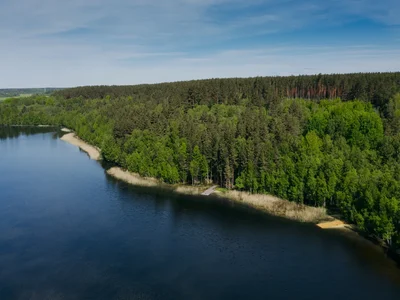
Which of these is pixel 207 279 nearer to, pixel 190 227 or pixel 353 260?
pixel 190 227

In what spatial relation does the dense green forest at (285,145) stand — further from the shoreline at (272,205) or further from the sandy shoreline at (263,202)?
the sandy shoreline at (263,202)

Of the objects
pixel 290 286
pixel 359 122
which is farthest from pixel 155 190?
pixel 359 122

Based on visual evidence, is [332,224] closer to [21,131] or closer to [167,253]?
[167,253]

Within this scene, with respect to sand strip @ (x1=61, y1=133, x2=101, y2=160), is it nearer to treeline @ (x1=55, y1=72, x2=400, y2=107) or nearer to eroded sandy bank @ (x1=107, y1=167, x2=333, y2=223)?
treeline @ (x1=55, y1=72, x2=400, y2=107)

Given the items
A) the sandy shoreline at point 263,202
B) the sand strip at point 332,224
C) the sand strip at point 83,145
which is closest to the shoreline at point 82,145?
the sand strip at point 83,145

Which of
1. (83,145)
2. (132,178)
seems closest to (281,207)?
(132,178)
